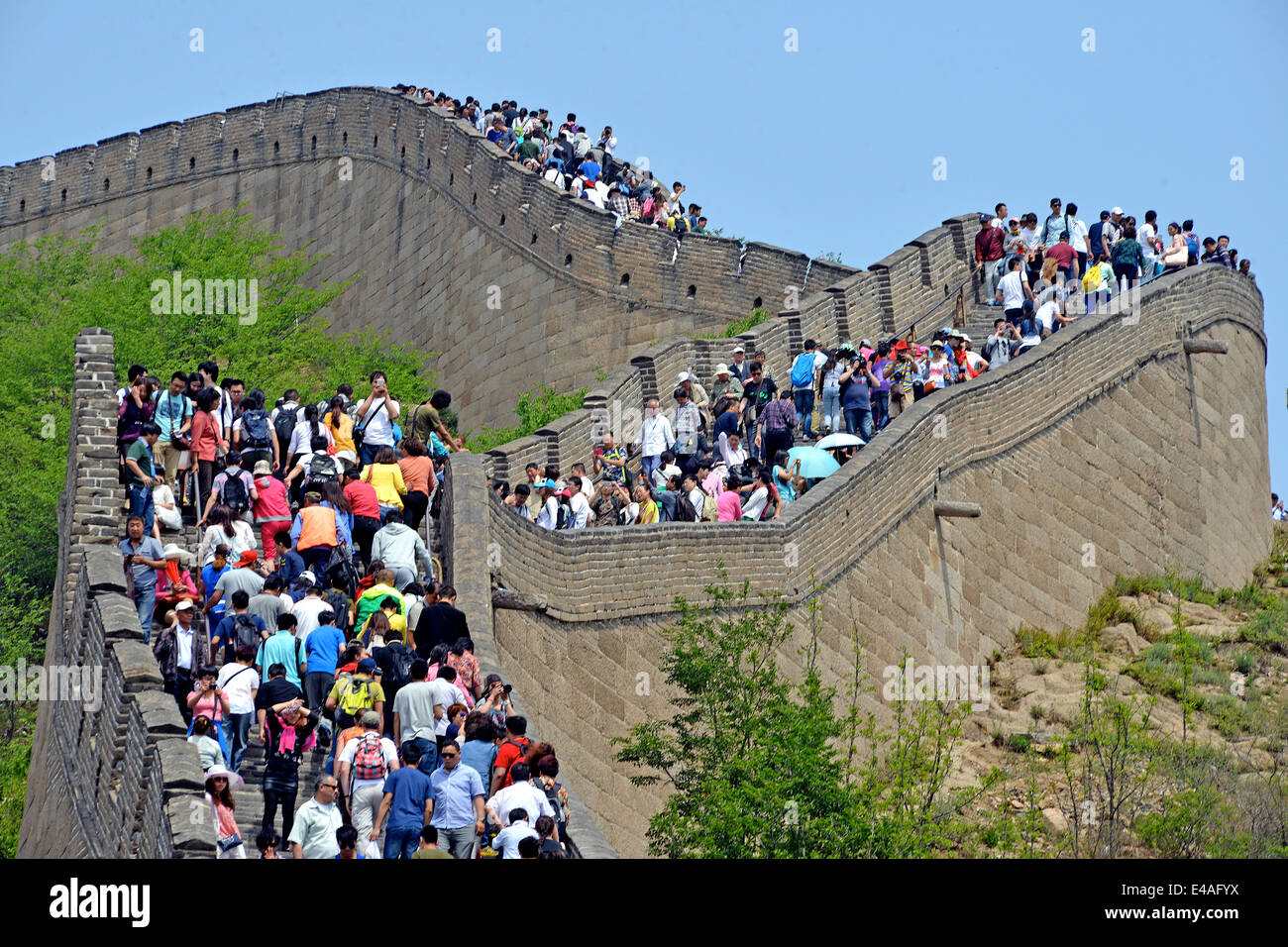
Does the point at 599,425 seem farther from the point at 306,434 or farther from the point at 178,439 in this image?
the point at 178,439

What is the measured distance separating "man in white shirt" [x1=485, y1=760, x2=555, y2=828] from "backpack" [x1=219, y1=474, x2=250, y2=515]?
5.73 meters

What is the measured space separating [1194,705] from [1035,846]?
13.3 feet

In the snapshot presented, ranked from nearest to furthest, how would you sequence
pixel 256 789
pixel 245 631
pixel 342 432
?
1. pixel 256 789
2. pixel 245 631
3. pixel 342 432

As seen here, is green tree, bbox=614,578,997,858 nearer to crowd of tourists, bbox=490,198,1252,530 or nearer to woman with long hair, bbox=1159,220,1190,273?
crowd of tourists, bbox=490,198,1252,530

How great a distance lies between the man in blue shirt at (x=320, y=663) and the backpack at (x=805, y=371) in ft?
39.9

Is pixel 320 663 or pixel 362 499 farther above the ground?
pixel 362 499

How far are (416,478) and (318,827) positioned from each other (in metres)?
6.82

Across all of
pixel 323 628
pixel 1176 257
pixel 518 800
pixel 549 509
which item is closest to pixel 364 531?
pixel 323 628

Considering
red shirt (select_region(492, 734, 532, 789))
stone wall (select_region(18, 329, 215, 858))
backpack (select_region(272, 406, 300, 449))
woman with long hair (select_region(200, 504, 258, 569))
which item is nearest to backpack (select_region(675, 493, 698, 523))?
backpack (select_region(272, 406, 300, 449))

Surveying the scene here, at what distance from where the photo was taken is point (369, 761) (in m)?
16.2

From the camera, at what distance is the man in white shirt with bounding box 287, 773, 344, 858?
15.5 meters

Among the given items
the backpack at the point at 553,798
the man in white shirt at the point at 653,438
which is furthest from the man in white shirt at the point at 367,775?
the man in white shirt at the point at 653,438
